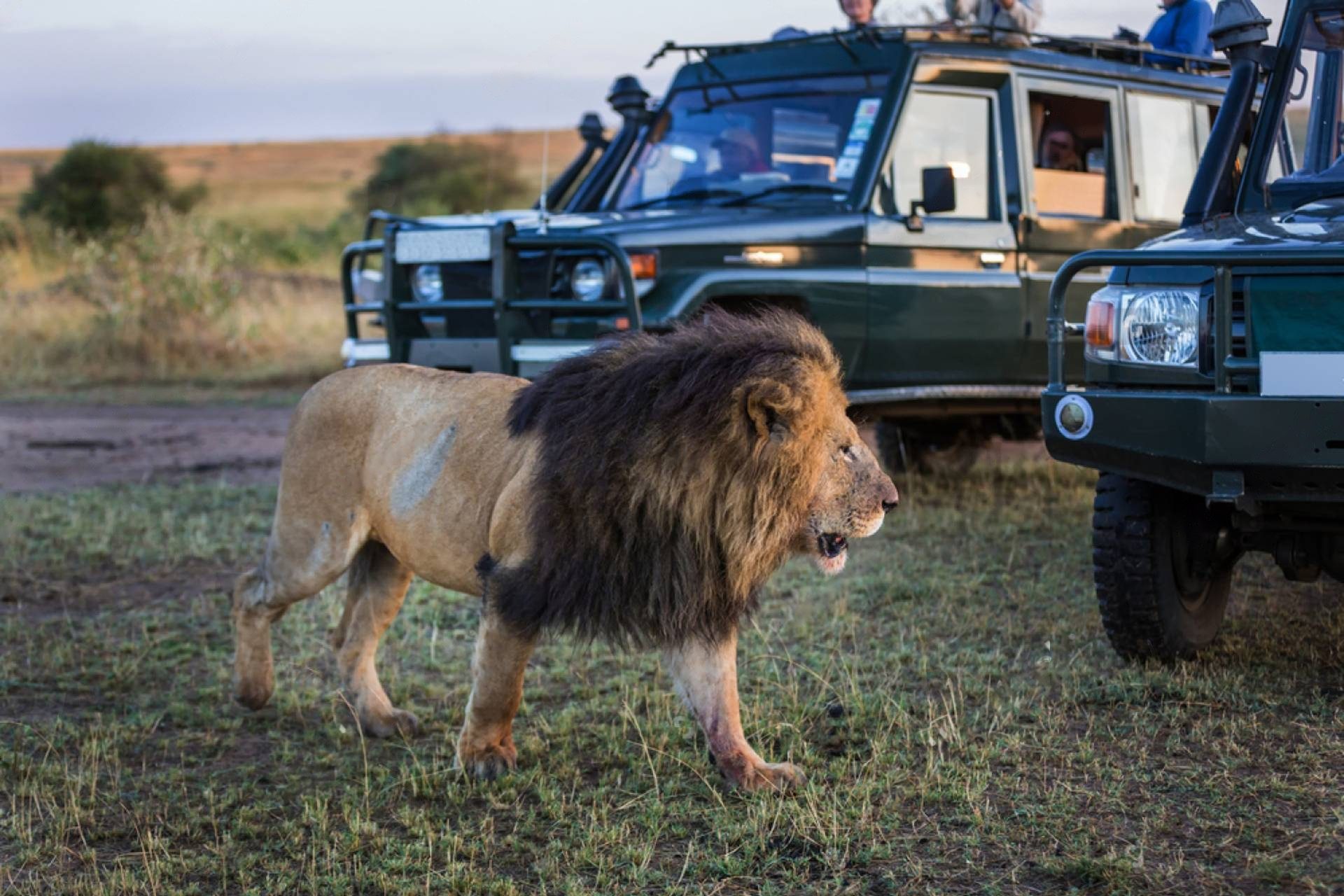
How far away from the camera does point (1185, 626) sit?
4906mm

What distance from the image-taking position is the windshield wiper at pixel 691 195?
7643mm

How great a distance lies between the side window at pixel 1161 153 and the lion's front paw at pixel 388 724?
5.28 meters

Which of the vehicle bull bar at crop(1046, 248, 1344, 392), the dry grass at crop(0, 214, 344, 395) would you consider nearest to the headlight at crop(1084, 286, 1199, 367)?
the vehicle bull bar at crop(1046, 248, 1344, 392)

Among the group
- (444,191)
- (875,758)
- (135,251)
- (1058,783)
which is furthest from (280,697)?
(444,191)

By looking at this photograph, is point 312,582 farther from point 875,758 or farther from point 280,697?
point 875,758

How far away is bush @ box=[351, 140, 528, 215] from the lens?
1292 inches

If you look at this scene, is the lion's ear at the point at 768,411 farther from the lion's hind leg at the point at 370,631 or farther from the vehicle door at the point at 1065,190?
the vehicle door at the point at 1065,190

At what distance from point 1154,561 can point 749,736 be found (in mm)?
1373

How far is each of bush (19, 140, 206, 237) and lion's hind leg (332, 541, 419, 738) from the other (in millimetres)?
26381

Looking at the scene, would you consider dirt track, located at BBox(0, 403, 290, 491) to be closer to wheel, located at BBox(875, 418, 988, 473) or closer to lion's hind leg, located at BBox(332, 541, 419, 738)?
wheel, located at BBox(875, 418, 988, 473)

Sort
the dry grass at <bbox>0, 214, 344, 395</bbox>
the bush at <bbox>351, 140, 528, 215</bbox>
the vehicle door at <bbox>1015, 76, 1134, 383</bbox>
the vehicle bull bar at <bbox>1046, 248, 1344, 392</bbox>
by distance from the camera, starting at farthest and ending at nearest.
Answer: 1. the bush at <bbox>351, 140, 528, 215</bbox>
2. the dry grass at <bbox>0, 214, 344, 395</bbox>
3. the vehicle door at <bbox>1015, 76, 1134, 383</bbox>
4. the vehicle bull bar at <bbox>1046, 248, 1344, 392</bbox>

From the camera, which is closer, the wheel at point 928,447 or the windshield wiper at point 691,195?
the windshield wiper at point 691,195

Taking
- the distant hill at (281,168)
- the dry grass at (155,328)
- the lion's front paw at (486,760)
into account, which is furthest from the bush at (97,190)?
the lion's front paw at (486,760)

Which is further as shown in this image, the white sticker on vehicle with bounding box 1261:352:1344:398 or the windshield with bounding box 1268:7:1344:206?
the windshield with bounding box 1268:7:1344:206
